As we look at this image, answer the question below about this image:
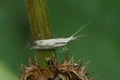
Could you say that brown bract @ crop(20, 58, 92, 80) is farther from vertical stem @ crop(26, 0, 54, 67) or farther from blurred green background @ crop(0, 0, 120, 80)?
blurred green background @ crop(0, 0, 120, 80)

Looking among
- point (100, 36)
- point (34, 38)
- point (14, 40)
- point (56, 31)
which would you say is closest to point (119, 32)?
point (100, 36)

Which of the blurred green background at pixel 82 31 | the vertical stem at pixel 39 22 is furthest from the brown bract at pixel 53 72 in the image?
the blurred green background at pixel 82 31

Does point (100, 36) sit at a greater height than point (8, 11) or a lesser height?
lesser

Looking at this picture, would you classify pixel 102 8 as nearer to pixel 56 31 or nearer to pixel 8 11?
pixel 56 31

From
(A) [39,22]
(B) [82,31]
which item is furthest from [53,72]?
(B) [82,31]

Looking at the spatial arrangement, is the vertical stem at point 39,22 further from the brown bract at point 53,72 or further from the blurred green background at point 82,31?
the blurred green background at point 82,31

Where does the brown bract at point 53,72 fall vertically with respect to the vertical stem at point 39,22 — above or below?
below

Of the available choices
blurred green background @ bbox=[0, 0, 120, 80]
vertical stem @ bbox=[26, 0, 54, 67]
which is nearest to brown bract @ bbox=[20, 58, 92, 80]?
vertical stem @ bbox=[26, 0, 54, 67]
